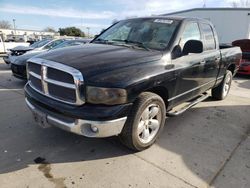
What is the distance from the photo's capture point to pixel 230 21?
19375mm

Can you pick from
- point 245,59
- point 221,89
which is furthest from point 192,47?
point 245,59

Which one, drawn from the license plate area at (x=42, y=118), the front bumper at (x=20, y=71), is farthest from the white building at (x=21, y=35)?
the license plate area at (x=42, y=118)

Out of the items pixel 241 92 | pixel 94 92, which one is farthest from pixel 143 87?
pixel 241 92

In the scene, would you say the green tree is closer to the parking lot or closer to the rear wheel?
the rear wheel

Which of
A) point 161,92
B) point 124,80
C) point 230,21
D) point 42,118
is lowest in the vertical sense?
point 42,118

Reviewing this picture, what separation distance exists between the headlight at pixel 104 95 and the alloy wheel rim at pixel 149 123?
55 centimetres

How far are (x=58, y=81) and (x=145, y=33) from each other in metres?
1.77

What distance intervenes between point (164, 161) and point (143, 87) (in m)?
1.05

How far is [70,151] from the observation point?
3.33 m

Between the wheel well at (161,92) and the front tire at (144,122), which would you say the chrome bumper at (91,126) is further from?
the wheel well at (161,92)

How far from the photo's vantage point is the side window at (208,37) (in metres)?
4.61

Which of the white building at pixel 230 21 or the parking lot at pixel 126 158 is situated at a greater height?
the white building at pixel 230 21

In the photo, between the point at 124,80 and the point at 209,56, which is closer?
the point at 124,80

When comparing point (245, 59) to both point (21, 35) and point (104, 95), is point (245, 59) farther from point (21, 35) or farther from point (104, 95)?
point (21, 35)
